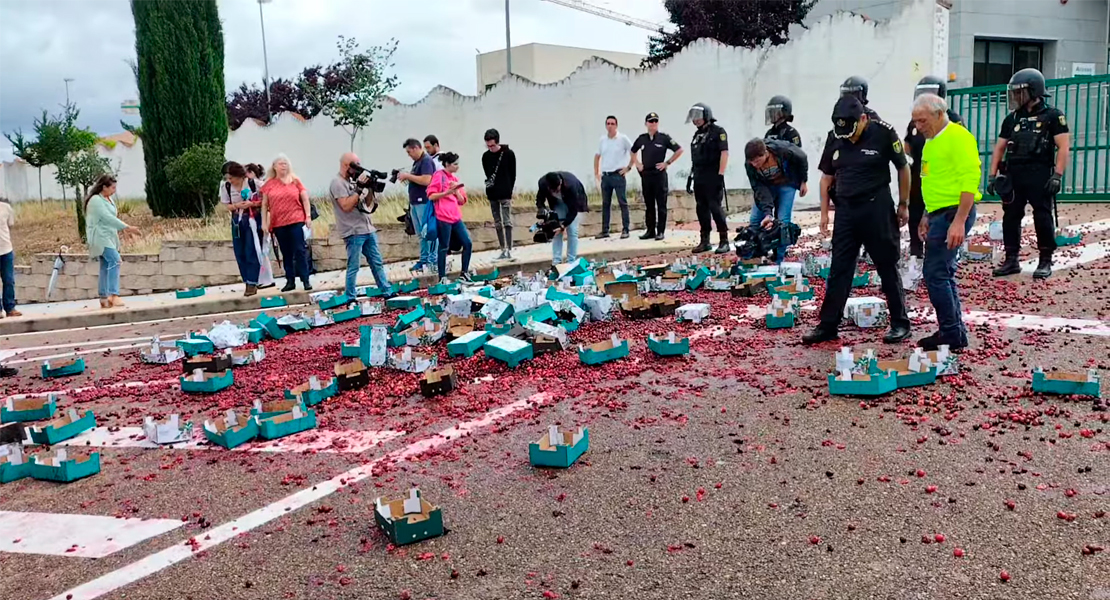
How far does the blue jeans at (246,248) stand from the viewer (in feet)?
38.3

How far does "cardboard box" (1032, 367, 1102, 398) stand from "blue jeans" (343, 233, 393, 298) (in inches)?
284

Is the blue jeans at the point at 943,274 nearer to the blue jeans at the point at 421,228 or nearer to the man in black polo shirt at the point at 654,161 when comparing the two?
the blue jeans at the point at 421,228

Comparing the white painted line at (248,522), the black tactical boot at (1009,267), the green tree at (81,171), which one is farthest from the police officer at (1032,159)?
the green tree at (81,171)

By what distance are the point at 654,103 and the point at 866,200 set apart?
527 inches

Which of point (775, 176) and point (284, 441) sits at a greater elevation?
point (775, 176)

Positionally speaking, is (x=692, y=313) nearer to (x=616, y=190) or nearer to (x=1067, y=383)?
(x=1067, y=383)

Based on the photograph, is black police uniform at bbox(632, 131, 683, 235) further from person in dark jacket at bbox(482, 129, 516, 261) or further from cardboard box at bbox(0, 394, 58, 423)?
cardboard box at bbox(0, 394, 58, 423)

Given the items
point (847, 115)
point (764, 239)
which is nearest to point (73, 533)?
point (847, 115)

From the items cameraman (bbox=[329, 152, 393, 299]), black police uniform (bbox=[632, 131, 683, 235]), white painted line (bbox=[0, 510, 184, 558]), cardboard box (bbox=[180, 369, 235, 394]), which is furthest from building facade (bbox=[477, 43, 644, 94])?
white painted line (bbox=[0, 510, 184, 558])

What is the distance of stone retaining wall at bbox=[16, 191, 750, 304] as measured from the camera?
46.5ft

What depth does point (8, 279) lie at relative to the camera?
36.5ft

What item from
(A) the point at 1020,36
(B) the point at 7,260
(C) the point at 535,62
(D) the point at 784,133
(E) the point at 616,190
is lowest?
(B) the point at 7,260

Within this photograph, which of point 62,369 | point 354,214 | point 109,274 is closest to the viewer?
point 62,369

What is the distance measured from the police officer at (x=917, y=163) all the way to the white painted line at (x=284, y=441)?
579 cm
